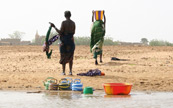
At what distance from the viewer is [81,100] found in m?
12.0

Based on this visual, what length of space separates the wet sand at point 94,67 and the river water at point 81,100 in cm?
156

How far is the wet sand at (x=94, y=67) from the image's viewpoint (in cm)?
1573

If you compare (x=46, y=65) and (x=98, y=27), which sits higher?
(x=98, y=27)

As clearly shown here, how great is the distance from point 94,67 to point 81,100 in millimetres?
7009

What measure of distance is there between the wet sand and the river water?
5.13ft

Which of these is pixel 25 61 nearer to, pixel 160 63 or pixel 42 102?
pixel 160 63

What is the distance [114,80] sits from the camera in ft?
52.6

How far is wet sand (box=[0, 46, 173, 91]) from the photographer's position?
15.7 metres

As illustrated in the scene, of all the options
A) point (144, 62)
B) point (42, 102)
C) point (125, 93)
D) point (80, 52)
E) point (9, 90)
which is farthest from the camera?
point (80, 52)

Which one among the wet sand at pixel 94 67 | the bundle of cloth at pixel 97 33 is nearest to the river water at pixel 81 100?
the wet sand at pixel 94 67

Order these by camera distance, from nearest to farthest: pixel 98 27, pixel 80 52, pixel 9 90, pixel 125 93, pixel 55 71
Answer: pixel 125 93
pixel 9 90
pixel 55 71
pixel 98 27
pixel 80 52

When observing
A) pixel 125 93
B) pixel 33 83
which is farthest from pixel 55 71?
pixel 125 93

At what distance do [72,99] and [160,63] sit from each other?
872 centimetres

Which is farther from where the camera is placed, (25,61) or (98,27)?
(25,61)
